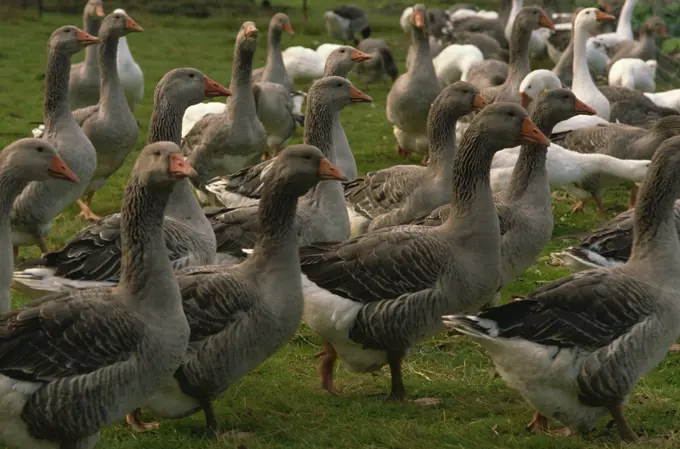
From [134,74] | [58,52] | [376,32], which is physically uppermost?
[58,52]

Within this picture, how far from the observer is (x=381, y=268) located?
6.81 m

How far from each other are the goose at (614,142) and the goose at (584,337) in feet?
16.0

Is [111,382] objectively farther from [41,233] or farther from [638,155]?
[638,155]

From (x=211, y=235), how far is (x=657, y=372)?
324cm

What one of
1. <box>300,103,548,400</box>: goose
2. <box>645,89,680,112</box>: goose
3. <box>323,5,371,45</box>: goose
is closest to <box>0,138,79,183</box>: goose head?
<box>300,103,548,400</box>: goose

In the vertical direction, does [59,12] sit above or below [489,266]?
below

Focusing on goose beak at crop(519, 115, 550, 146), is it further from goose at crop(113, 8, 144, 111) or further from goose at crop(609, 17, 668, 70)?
goose at crop(609, 17, 668, 70)

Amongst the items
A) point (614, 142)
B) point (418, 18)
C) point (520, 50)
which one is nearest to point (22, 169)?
point (614, 142)

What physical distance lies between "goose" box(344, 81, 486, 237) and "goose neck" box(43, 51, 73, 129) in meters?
2.72

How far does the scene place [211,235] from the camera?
773 cm

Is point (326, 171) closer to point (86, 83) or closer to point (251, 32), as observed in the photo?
point (251, 32)

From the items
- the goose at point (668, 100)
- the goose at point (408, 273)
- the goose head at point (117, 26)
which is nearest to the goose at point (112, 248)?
the goose at point (408, 273)

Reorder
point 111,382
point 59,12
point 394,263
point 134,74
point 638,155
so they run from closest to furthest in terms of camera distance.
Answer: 1. point 111,382
2. point 394,263
3. point 638,155
4. point 134,74
5. point 59,12

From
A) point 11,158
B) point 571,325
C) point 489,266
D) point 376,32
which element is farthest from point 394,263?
point 376,32
